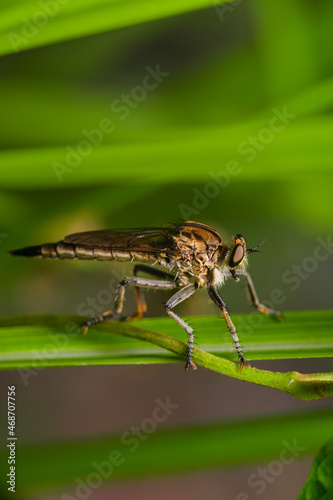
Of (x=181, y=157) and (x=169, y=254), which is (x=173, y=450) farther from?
(x=181, y=157)

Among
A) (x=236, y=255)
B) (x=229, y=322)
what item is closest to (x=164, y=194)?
(x=236, y=255)

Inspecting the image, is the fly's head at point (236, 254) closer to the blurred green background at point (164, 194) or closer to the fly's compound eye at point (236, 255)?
the fly's compound eye at point (236, 255)

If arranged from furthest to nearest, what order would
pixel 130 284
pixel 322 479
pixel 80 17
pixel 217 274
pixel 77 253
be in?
pixel 217 274, pixel 77 253, pixel 130 284, pixel 80 17, pixel 322 479

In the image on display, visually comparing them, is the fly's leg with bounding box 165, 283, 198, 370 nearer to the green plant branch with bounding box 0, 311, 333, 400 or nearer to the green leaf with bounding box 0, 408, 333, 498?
the green plant branch with bounding box 0, 311, 333, 400

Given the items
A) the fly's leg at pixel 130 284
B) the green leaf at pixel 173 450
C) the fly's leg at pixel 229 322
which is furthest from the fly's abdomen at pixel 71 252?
the green leaf at pixel 173 450

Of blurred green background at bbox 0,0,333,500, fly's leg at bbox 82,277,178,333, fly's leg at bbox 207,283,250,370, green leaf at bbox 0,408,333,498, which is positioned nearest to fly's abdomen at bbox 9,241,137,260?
fly's leg at bbox 82,277,178,333

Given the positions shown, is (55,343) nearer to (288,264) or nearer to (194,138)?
(194,138)
